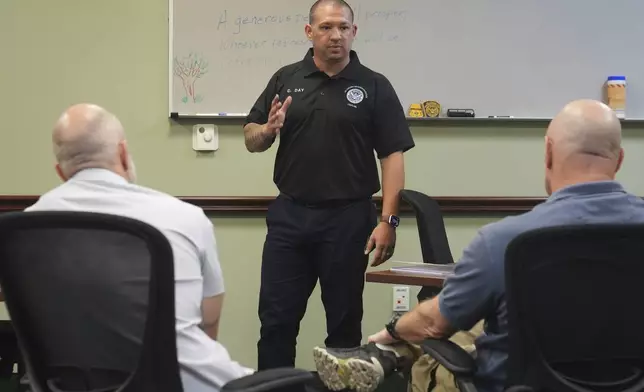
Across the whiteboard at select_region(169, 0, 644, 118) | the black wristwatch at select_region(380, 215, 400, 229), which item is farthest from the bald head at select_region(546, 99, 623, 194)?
the whiteboard at select_region(169, 0, 644, 118)

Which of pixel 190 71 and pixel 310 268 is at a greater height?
A: pixel 190 71

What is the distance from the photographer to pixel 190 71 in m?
3.24

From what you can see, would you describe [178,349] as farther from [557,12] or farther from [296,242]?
[557,12]

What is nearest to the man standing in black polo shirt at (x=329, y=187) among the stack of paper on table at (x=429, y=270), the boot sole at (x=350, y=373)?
the stack of paper on table at (x=429, y=270)

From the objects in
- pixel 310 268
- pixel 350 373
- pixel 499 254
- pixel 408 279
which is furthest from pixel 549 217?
pixel 310 268

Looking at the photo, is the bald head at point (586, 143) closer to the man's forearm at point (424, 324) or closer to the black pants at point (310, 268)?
the man's forearm at point (424, 324)

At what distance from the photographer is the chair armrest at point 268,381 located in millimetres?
1313

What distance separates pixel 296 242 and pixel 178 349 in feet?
4.29

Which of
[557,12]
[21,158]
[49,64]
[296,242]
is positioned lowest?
[296,242]

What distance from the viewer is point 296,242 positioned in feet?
8.71

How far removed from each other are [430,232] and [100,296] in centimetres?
151

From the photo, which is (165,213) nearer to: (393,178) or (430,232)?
(430,232)

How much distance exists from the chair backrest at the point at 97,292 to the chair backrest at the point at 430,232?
1.39 meters

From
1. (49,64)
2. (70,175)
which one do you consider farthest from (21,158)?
(70,175)
